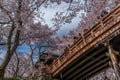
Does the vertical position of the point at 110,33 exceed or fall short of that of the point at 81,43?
it falls short

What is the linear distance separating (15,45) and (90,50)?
5280mm

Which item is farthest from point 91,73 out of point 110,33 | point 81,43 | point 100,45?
point 110,33

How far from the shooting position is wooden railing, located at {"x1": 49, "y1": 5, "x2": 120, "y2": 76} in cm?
1409

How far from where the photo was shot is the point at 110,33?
14.4 metres

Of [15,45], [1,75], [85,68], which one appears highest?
[85,68]

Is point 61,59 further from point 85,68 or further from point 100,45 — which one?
point 100,45

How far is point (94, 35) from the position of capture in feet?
52.2

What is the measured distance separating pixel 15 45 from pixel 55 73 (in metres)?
9.64

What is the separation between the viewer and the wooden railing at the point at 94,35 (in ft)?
46.2

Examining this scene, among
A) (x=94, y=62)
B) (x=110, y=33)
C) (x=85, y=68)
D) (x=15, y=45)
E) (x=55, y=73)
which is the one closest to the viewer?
(x=15, y=45)

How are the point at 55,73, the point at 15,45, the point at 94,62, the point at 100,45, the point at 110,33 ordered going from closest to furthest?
the point at 15,45
the point at 110,33
the point at 100,45
the point at 94,62
the point at 55,73

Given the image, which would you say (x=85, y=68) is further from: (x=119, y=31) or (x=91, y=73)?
(x=119, y=31)

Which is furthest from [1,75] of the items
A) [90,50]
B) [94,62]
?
[94,62]

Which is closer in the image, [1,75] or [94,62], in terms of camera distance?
[1,75]
